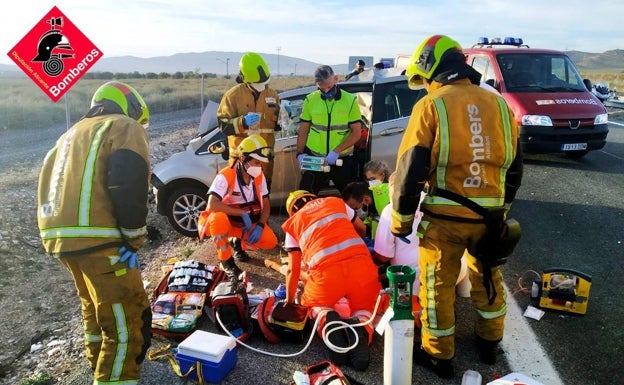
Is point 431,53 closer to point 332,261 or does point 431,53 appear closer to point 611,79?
point 332,261

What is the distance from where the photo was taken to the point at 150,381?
3184mm

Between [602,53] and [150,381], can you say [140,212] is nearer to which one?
[150,381]

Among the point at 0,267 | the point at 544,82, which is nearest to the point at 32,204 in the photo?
the point at 0,267

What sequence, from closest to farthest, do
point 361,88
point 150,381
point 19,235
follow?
point 150,381 < point 361,88 < point 19,235

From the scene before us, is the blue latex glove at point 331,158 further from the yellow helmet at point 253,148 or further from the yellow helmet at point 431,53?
the yellow helmet at point 431,53

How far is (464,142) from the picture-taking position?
9.32 feet

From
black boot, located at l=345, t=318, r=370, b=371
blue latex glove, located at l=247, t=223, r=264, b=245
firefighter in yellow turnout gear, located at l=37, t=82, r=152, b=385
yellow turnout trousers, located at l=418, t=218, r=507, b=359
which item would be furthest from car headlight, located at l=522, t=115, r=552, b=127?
firefighter in yellow turnout gear, located at l=37, t=82, r=152, b=385

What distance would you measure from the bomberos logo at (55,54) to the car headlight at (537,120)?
657 centimetres

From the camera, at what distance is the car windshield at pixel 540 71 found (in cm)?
878

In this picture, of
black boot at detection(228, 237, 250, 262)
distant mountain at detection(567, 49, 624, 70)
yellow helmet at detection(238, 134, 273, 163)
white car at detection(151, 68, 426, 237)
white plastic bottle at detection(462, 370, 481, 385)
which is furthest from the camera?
distant mountain at detection(567, 49, 624, 70)

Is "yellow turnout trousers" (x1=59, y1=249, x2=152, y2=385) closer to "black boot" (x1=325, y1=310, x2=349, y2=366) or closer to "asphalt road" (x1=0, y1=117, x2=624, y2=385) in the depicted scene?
"asphalt road" (x1=0, y1=117, x2=624, y2=385)

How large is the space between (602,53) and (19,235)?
227914mm

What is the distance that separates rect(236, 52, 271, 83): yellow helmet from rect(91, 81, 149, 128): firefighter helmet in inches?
95.6

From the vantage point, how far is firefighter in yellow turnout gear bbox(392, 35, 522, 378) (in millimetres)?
2848
